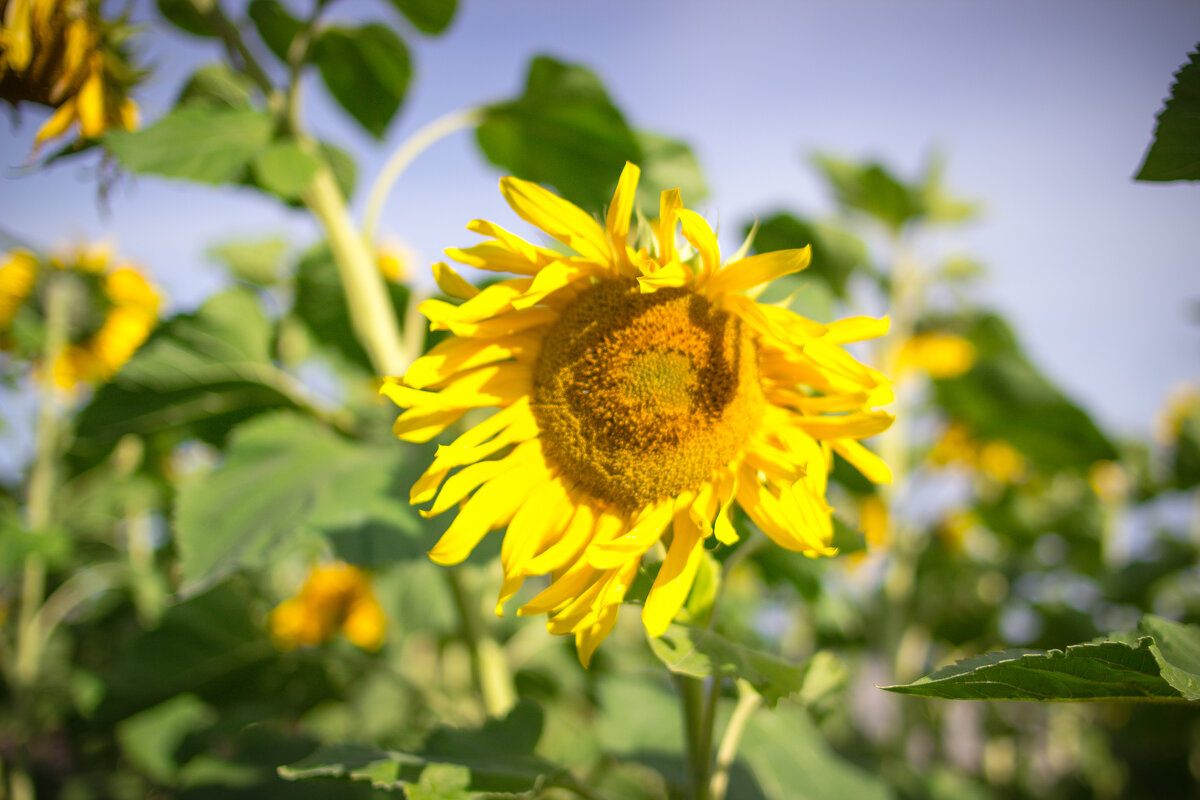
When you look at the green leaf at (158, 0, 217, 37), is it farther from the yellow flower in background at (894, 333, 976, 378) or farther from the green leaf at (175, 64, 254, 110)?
the yellow flower in background at (894, 333, 976, 378)

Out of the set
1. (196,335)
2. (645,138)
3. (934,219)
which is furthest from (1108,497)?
(196,335)

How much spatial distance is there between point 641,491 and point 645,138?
44.2 inches

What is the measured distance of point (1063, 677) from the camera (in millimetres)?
647

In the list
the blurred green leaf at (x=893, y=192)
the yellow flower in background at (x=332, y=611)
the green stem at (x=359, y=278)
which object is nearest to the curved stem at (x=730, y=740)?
the green stem at (x=359, y=278)

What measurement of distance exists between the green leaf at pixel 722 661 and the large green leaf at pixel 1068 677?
0.15 meters

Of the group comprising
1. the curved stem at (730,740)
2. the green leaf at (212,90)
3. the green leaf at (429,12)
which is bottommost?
the curved stem at (730,740)

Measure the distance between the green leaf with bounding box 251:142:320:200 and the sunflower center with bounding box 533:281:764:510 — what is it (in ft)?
2.57

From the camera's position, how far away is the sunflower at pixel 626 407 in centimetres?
75

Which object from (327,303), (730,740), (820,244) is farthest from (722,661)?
(820,244)

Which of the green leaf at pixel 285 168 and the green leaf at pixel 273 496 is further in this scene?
the green leaf at pixel 285 168

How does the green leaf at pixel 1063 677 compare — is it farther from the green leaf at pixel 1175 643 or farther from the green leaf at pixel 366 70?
the green leaf at pixel 366 70

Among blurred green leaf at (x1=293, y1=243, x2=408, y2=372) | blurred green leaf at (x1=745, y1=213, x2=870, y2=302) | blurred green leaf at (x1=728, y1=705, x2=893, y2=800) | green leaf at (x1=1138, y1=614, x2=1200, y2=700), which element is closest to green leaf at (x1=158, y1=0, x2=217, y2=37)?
blurred green leaf at (x1=293, y1=243, x2=408, y2=372)

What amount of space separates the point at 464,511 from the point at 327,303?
125cm

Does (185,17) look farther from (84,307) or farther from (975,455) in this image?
(975,455)
